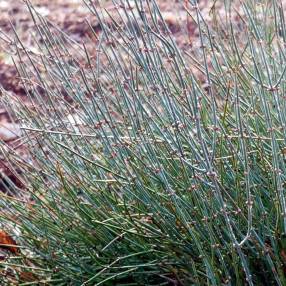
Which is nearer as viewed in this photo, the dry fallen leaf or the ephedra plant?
the ephedra plant

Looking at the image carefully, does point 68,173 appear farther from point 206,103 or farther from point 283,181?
point 283,181

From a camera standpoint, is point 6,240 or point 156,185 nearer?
point 156,185

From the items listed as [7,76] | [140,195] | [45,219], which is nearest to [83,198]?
[45,219]

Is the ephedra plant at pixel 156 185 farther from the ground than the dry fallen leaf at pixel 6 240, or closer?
farther from the ground

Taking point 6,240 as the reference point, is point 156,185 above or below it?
above

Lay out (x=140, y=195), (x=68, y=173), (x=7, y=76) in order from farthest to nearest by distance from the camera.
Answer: (x=7, y=76)
(x=68, y=173)
(x=140, y=195)

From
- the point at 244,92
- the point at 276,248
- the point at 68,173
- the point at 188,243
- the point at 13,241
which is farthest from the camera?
the point at 13,241

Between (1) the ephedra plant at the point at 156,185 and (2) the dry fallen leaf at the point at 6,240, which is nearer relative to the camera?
(1) the ephedra plant at the point at 156,185

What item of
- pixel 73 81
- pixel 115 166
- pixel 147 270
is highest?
pixel 73 81
